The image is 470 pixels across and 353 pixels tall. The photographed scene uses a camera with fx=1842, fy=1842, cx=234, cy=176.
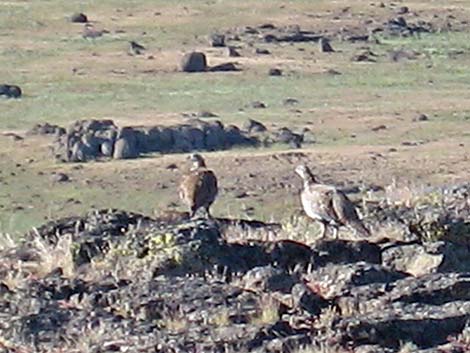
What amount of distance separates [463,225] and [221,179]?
942 inches

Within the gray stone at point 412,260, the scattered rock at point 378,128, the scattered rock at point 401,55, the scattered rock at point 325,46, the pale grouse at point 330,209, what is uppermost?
the gray stone at point 412,260

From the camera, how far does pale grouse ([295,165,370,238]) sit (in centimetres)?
1088

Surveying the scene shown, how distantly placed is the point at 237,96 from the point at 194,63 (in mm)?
6619

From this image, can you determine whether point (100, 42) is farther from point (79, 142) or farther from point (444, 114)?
point (79, 142)

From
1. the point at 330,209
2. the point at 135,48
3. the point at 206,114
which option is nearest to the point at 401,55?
the point at 135,48

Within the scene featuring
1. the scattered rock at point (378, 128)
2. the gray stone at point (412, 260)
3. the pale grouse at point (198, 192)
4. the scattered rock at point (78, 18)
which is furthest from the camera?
the scattered rock at point (78, 18)

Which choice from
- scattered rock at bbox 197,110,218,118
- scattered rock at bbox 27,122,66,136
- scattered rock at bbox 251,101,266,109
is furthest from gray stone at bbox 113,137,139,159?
scattered rock at bbox 251,101,266,109

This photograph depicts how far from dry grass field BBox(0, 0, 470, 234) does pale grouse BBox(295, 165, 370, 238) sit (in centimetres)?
496

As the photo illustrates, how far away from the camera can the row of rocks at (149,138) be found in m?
39.0

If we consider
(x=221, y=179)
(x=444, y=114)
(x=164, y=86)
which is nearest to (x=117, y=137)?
(x=221, y=179)

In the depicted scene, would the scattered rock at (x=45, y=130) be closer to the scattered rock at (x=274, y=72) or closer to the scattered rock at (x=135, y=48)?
the scattered rock at (x=274, y=72)

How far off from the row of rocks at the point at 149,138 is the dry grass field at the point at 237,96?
1.95ft

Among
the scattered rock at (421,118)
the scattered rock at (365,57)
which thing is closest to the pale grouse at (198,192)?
the scattered rock at (421,118)

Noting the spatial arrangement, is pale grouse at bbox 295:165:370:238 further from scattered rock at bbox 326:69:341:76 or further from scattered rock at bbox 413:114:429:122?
scattered rock at bbox 326:69:341:76
